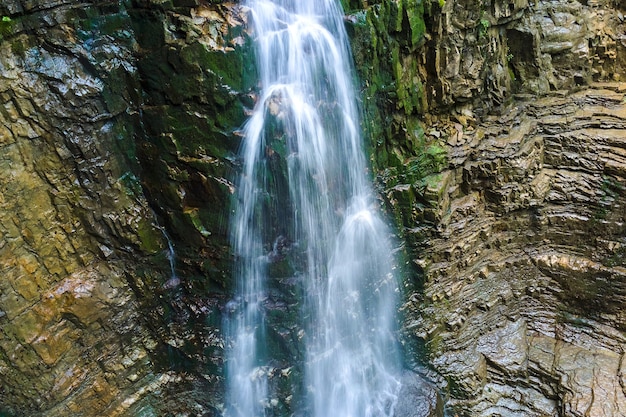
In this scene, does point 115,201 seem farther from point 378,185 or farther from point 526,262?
point 526,262

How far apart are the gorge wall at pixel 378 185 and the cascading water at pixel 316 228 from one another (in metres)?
0.28

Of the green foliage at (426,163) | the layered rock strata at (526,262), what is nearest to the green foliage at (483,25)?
the layered rock strata at (526,262)

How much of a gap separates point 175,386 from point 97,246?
8.22ft

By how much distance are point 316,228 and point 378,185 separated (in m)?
1.41

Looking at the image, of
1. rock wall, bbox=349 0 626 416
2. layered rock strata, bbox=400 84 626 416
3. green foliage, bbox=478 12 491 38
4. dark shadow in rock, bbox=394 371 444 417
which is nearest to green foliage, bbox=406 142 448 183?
rock wall, bbox=349 0 626 416

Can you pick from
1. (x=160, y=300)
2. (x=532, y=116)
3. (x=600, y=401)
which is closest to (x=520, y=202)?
(x=532, y=116)

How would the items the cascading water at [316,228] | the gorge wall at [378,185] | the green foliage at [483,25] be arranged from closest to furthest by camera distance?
1. the gorge wall at [378,185]
2. the cascading water at [316,228]
3. the green foliage at [483,25]

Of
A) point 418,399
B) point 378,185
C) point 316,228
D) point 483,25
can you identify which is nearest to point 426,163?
point 378,185

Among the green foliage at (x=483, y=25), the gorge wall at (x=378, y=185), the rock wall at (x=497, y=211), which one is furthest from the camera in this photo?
the green foliage at (x=483, y=25)

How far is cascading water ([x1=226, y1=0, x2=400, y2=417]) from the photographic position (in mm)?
6062

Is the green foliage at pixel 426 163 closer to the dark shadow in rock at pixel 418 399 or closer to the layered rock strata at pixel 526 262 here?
the layered rock strata at pixel 526 262

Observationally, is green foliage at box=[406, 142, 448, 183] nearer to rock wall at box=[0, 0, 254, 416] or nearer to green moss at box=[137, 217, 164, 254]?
rock wall at box=[0, 0, 254, 416]

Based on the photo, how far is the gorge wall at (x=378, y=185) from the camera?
5652 mm

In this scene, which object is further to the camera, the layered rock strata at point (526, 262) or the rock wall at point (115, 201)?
the layered rock strata at point (526, 262)
